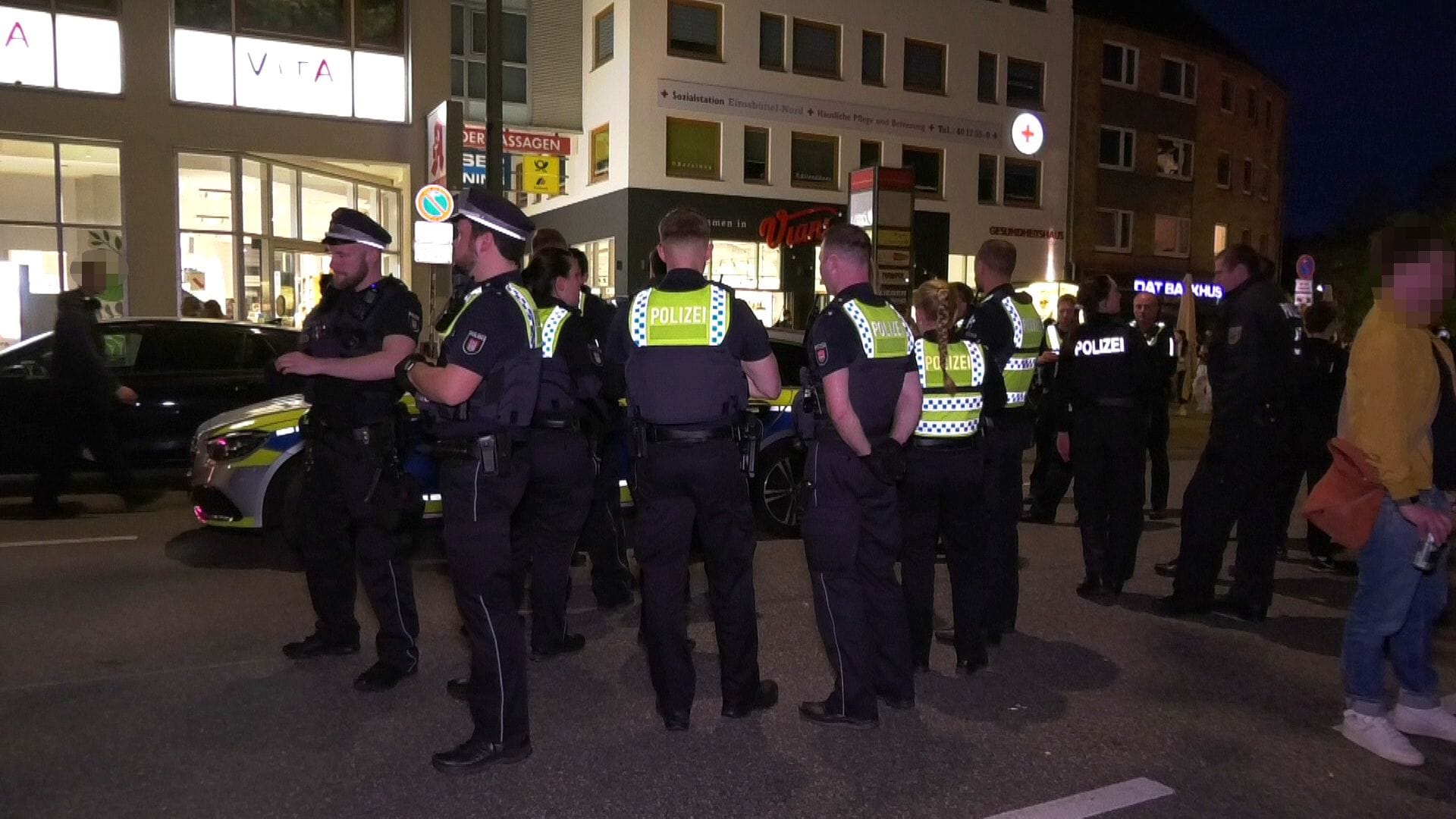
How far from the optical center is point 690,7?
89.5ft

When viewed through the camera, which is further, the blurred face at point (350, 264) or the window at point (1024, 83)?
the window at point (1024, 83)

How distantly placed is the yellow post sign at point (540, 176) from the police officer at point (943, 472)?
17.7 m

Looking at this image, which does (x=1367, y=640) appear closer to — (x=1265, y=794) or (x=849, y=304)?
(x=1265, y=794)

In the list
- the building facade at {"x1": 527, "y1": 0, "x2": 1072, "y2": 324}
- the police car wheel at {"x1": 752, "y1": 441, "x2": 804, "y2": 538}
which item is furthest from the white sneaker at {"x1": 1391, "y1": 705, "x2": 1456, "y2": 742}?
the building facade at {"x1": 527, "y1": 0, "x2": 1072, "y2": 324}

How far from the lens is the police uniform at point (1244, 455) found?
5.82 meters

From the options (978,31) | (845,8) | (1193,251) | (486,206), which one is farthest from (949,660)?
(1193,251)

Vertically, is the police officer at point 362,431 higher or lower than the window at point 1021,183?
lower

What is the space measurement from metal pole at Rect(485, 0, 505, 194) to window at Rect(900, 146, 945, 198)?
19467 millimetres

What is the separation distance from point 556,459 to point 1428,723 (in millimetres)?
3609

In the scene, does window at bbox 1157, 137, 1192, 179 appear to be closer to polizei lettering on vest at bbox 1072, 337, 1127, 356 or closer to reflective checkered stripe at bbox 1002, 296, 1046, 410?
polizei lettering on vest at bbox 1072, 337, 1127, 356

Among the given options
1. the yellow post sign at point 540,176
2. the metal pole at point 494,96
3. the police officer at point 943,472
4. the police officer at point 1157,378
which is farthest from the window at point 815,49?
the police officer at point 943,472

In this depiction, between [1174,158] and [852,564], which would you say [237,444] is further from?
[1174,158]

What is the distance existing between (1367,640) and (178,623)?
18.1 ft

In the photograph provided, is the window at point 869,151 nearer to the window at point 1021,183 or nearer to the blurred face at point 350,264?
the window at point 1021,183
